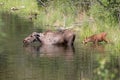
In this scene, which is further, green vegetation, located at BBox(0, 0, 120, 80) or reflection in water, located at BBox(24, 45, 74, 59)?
green vegetation, located at BBox(0, 0, 120, 80)

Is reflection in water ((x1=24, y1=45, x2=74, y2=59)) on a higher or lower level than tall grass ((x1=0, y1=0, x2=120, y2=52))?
lower

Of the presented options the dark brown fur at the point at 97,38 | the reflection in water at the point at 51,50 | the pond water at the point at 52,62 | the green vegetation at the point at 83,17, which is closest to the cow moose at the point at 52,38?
the pond water at the point at 52,62

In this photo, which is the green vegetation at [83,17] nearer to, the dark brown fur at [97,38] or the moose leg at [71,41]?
the dark brown fur at [97,38]

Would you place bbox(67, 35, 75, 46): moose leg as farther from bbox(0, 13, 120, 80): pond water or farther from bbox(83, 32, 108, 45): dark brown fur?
bbox(83, 32, 108, 45): dark brown fur

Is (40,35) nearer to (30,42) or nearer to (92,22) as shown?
(30,42)

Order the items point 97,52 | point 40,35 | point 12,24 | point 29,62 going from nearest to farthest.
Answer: point 29,62
point 97,52
point 40,35
point 12,24

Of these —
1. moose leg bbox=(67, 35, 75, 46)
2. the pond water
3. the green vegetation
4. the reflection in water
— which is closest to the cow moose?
moose leg bbox=(67, 35, 75, 46)

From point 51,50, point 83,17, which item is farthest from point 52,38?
point 83,17

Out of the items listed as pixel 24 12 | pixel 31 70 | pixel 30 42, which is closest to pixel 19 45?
pixel 30 42

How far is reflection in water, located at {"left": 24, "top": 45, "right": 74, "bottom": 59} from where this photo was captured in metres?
22.7

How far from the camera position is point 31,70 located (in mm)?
18312

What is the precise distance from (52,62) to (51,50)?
424 cm

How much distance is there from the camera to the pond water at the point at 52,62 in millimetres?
17078

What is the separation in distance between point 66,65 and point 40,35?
8.06 m
